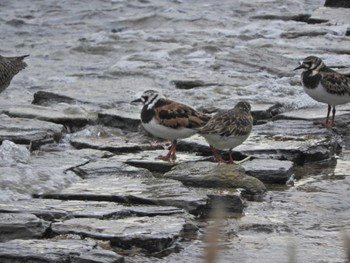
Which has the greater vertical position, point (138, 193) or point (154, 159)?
point (138, 193)

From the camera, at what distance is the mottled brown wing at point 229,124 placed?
6.98m

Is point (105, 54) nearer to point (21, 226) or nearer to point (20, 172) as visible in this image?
point (20, 172)

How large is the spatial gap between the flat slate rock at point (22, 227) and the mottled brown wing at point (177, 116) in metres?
2.25

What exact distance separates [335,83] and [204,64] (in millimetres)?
3157

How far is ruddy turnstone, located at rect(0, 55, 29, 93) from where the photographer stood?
368 inches

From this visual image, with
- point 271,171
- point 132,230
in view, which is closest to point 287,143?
point 271,171

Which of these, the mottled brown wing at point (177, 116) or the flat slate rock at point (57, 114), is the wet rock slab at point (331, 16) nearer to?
the flat slate rock at point (57, 114)

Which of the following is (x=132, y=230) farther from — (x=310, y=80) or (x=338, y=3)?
(x=338, y=3)

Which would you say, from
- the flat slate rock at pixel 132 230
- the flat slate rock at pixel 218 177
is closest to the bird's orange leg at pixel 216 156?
the flat slate rock at pixel 218 177

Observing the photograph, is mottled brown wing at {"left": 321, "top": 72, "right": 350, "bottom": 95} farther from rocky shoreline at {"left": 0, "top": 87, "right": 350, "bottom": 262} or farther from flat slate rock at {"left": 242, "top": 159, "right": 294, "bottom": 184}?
flat slate rock at {"left": 242, "top": 159, "right": 294, "bottom": 184}

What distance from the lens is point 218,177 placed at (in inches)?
252

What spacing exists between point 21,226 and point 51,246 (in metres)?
0.37

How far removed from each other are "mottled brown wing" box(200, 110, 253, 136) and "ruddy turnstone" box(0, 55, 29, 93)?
9.63 feet

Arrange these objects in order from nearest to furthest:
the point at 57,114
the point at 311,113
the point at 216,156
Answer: the point at 216,156
the point at 57,114
the point at 311,113
